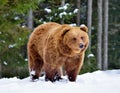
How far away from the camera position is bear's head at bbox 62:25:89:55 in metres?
7.38

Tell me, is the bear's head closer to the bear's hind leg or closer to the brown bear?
the brown bear

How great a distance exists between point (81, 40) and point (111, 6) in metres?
27.9

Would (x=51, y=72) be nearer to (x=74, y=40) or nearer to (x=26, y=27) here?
(x=74, y=40)

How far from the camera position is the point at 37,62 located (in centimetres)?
859

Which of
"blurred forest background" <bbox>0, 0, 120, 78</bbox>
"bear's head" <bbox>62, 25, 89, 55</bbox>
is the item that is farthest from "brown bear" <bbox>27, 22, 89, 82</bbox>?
"blurred forest background" <bbox>0, 0, 120, 78</bbox>

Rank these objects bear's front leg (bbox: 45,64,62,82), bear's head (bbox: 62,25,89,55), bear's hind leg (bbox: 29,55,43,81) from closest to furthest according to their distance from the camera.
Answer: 1. bear's head (bbox: 62,25,89,55)
2. bear's front leg (bbox: 45,64,62,82)
3. bear's hind leg (bbox: 29,55,43,81)

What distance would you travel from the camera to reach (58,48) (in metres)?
7.59

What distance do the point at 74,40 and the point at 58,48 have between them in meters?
0.33

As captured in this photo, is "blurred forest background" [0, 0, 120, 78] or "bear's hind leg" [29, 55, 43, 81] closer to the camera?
"bear's hind leg" [29, 55, 43, 81]

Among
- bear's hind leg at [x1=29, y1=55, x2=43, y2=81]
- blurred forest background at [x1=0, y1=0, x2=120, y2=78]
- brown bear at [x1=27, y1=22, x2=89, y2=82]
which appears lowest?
Result: blurred forest background at [x1=0, y1=0, x2=120, y2=78]

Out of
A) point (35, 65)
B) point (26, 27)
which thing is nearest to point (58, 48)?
point (35, 65)

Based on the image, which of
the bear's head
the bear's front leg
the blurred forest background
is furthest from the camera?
the blurred forest background

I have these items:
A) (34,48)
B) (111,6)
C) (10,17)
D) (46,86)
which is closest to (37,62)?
(34,48)

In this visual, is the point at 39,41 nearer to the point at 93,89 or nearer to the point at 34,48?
the point at 34,48
